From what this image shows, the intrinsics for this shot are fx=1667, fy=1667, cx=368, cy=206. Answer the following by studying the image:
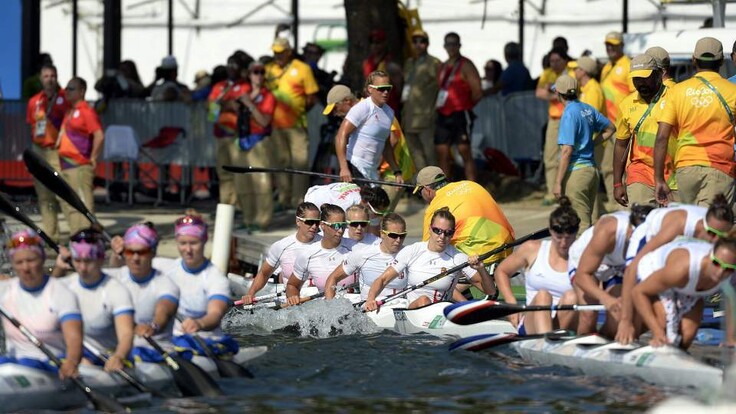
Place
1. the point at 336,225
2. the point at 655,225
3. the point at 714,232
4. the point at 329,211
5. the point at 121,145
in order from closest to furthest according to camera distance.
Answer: the point at 714,232 → the point at 655,225 → the point at 336,225 → the point at 329,211 → the point at 121,145

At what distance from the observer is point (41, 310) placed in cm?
998

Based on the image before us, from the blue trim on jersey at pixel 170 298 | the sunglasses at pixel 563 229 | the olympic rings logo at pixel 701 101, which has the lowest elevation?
the blue trim on jersey at pixel 170 298

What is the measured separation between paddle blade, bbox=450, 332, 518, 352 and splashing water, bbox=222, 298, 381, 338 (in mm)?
1396

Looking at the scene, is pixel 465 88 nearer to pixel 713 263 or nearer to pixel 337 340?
pixel 337 340

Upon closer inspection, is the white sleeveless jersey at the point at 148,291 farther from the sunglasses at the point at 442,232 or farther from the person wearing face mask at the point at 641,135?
the person wearing face mask at the point at 641,135

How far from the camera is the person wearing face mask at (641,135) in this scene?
13.0 m

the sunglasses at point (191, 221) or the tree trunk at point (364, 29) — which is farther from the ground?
the tree trunk at point (364, 29)

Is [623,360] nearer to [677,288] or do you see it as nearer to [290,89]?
[677,288]

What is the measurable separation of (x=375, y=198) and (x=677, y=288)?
15.6 feet

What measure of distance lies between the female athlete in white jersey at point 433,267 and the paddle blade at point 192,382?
2776mm

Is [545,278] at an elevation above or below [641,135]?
below

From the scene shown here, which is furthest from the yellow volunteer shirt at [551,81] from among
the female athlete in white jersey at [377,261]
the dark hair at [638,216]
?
the dark hair at [638,216]

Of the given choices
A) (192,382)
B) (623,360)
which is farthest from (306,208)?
(623,360)

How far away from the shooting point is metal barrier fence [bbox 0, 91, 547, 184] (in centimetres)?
A: 2086
